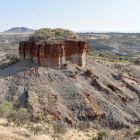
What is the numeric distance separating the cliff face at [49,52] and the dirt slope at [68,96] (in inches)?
44.3

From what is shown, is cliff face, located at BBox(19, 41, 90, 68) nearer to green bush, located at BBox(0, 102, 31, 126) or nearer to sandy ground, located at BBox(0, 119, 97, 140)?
green bush, located at BBox(0, 102, 31, 126)

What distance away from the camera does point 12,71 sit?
23.5 meters

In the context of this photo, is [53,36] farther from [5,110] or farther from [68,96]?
[5,110]

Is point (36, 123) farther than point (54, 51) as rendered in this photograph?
No

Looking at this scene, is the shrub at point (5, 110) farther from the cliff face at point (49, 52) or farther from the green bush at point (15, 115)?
the cliff face at point (49, 52)

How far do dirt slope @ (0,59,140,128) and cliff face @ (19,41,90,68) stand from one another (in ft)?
3.69

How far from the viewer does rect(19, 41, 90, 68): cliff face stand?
77.9ft

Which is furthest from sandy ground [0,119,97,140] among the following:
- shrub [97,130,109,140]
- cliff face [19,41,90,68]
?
cliff face [19,41,90,68]

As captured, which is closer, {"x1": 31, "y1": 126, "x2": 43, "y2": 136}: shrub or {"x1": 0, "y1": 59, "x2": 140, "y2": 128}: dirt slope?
{"x1": 31, "y1": 126, "x2": 43, "y2": 136}: shrub

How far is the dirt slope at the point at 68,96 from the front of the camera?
19.4 meters

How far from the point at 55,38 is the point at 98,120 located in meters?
15.1

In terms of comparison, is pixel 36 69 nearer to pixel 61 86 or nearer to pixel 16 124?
pixel 61 86

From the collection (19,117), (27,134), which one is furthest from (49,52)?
(27,134)

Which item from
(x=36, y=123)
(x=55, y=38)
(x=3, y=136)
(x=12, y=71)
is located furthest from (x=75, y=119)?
(x=55, y=38)
